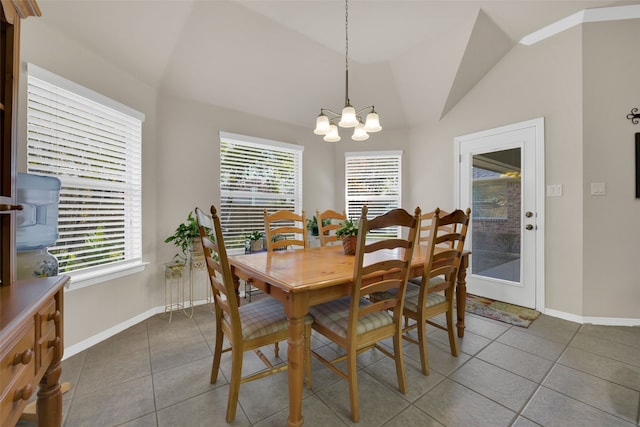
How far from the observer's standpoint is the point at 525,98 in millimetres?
3025

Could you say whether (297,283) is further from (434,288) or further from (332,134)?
(332,134)

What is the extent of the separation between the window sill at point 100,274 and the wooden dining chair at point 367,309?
1.94 m

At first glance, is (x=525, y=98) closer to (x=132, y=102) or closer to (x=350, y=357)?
(x=350, y=357)

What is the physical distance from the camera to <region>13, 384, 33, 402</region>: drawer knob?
2.61ft

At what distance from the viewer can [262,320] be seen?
1.57 meters

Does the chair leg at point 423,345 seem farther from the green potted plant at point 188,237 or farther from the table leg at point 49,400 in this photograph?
the green potted plant at point 188,237

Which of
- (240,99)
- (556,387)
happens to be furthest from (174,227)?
(556,387)

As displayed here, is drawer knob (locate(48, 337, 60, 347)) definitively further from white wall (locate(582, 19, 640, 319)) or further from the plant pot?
white wall (locate(582, 19, 640, 319))

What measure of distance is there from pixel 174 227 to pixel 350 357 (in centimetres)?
249

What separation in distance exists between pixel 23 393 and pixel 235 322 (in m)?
0.76

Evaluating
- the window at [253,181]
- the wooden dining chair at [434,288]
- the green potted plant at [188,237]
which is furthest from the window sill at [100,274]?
the wooden dining chair at [434,288]

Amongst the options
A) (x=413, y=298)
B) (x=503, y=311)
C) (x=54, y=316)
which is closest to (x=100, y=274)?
(x=54, y=316)

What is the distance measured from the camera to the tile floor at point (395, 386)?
1480 mm

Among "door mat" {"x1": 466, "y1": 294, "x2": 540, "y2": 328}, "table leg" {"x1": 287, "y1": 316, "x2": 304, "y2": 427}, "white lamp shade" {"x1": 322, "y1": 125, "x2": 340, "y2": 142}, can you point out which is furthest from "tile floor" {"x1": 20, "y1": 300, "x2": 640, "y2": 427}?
"white lamp shade" {"x1": 322, "y1": 125, "x2": 340, "y2": 142}
